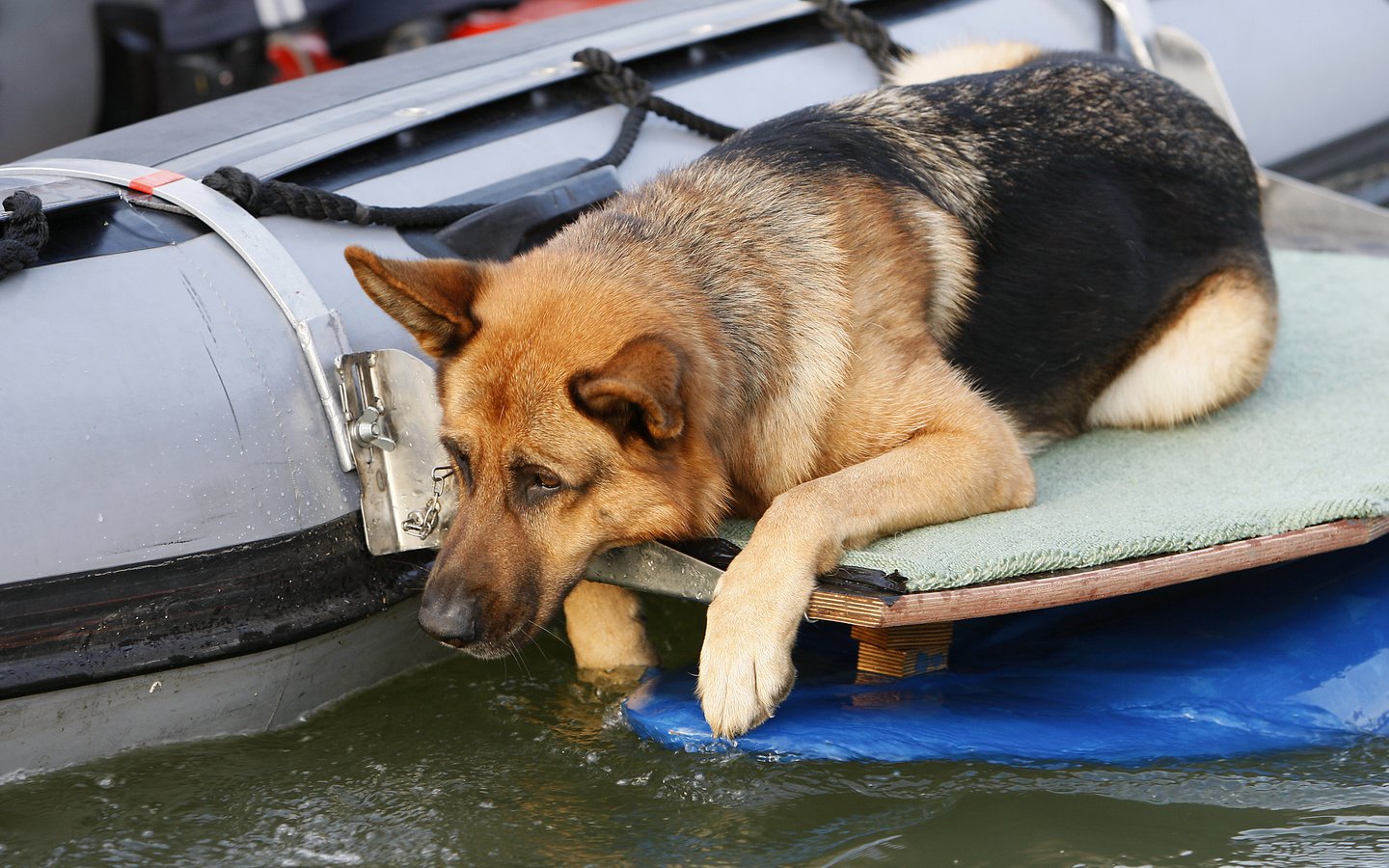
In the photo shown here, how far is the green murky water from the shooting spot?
2613mm

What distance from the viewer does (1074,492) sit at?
3.29m

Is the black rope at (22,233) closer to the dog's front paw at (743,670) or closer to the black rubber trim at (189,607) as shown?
the black rubber trim at (189,607)

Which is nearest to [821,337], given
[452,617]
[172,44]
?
[452,617]

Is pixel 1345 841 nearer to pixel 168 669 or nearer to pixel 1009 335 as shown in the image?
pixel 1009 335

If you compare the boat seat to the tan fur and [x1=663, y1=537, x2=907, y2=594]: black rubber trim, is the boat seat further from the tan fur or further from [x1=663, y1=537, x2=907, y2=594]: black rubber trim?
the tan fur

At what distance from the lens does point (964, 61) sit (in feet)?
14.5

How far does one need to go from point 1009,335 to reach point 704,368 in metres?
1.10

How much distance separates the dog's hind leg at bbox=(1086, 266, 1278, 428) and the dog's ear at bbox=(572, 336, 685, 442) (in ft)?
5.75

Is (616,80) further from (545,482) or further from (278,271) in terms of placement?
(545,482)

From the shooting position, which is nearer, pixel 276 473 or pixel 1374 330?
pixel 276 473

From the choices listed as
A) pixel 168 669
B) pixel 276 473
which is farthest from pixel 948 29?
pixel 168 669

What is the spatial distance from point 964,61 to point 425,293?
2.43m

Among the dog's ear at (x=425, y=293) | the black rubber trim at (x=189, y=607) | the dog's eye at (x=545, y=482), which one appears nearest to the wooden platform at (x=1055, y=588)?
the dog's eye at (x=545, y=482)

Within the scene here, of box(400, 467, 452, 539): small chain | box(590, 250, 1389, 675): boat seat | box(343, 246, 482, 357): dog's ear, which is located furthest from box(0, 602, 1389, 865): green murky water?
box(343, 246, 482, 357): dog's ear
